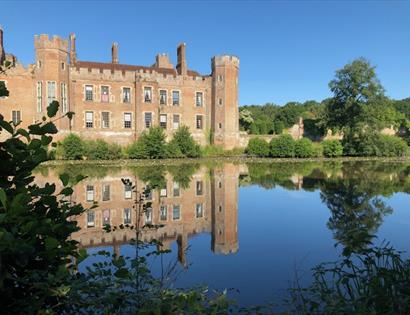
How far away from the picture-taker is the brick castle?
32.9 m

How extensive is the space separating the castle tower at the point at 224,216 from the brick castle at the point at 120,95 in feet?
65.0

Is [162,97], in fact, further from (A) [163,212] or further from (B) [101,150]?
(A) [163,212]

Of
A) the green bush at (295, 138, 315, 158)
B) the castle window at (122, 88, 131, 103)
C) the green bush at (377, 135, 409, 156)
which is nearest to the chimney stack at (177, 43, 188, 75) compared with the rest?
the castle window at (122, 88, 131, 103)

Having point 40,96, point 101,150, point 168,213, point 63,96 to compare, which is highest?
point 63,96

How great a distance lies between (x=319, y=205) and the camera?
515 inches

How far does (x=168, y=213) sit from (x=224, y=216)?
1748 mm

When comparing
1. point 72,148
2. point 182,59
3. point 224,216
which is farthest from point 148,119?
point 224,216

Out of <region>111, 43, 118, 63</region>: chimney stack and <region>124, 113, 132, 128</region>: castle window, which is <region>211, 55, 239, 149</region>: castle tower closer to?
<region>124, 113, 132, 128</region>: castle window

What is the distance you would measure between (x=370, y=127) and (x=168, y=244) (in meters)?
38.3

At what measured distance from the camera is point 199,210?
1263 cm

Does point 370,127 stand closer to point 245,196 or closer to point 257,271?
point 245,196

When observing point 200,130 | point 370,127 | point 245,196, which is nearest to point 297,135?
point 370,127

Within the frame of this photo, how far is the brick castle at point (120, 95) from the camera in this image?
32.9 m

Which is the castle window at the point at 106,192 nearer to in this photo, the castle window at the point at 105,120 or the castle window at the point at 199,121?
the castle window at the point at 105,120
